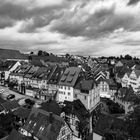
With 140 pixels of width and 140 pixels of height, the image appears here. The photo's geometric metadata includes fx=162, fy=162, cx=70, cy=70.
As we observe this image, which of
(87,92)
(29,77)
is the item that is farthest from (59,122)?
(29,77)

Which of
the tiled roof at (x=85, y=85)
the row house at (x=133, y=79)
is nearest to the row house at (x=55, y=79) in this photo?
the tiled roof at (x=85, y=85)

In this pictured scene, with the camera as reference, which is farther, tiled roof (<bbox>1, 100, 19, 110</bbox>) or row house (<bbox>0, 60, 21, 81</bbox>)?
row house (<bbox>0, 60, 21, 81</bbox>)

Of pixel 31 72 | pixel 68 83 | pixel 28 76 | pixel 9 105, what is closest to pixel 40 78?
pixel 28 76

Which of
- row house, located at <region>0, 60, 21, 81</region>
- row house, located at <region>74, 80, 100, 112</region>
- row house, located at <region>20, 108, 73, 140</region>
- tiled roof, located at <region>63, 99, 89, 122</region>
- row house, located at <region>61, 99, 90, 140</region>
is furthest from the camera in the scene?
row house, located at <region>0, 60, 21, 81</region>

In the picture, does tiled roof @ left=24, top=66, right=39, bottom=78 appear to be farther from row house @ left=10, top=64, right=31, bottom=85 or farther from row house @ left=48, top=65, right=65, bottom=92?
row house @ left=48, top=65, right=65, bottom=92

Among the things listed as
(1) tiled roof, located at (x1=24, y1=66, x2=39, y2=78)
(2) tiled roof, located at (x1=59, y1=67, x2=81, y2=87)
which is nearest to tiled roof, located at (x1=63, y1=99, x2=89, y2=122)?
(2) tiled roof, located at (x1=59, y1=67, x2=81, y2=87)
